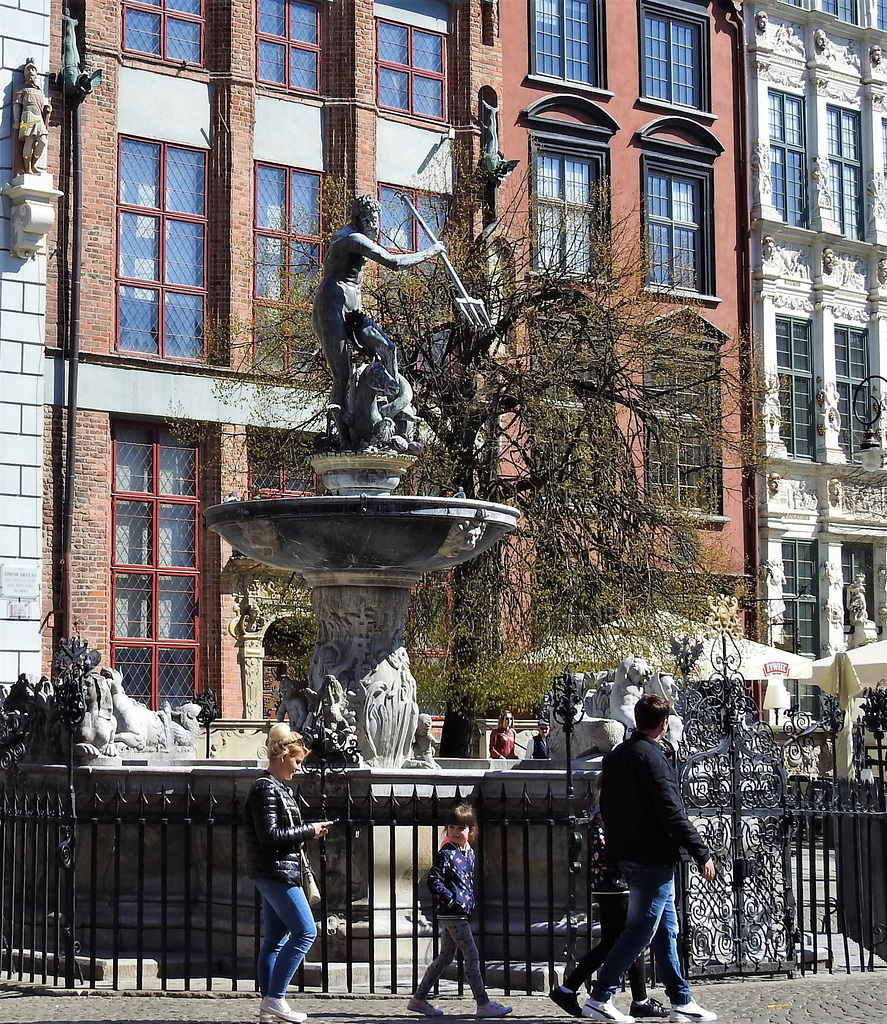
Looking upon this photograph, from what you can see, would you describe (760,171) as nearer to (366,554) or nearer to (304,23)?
(304,23)

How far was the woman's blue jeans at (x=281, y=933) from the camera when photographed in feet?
29.3

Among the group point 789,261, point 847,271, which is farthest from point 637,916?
point 847,271

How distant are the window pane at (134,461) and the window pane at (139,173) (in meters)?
3.35

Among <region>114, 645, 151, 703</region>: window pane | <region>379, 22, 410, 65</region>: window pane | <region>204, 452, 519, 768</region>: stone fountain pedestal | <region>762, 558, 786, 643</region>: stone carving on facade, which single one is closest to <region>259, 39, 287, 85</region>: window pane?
<region>379, 22, 410, 65</region>: window pane

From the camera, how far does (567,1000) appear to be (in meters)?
9.57

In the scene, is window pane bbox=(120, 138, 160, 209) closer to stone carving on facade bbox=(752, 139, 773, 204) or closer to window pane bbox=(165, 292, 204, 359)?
window pane bbox=(165, 292, 204, 359)

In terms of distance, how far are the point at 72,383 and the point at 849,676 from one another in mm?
10903

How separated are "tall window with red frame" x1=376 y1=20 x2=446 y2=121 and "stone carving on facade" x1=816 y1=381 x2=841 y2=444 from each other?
32.5ft

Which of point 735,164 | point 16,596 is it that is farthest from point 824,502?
point 16,596

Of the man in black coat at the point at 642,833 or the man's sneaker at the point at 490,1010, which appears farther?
the man's sneaker at the point at 490,1010

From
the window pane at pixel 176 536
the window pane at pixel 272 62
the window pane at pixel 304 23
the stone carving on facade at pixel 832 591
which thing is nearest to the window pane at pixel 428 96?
the window pane at pixel 304 23

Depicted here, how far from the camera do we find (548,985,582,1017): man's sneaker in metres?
9.57

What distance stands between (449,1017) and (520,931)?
1.56 meters

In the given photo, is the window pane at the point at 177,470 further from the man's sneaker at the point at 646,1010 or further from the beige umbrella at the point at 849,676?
the man's sneaker at the point at 646,1010
